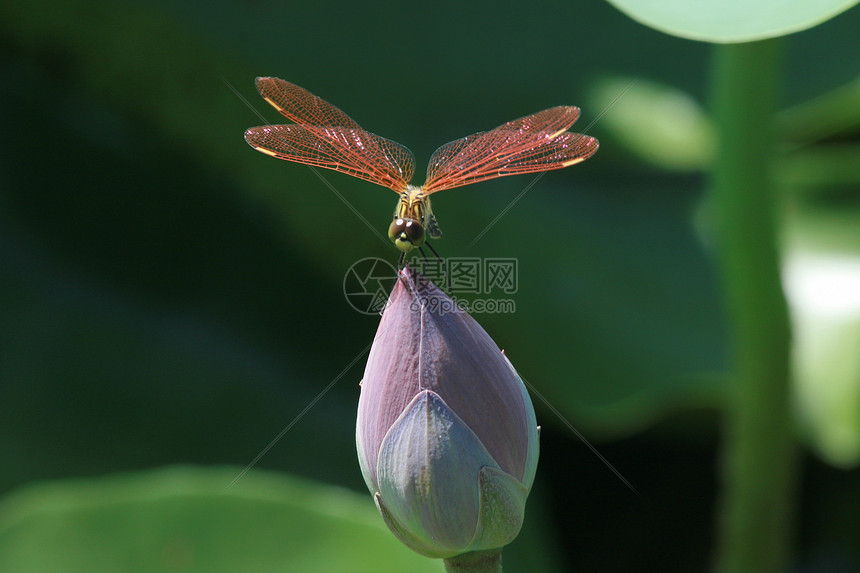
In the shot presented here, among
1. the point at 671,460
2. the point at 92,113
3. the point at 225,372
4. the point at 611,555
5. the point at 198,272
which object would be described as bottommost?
the point at 611,555

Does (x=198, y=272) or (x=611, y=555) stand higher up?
(x=198, y=272)

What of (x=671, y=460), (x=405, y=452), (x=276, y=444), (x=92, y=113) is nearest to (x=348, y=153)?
(x=405, y=452)

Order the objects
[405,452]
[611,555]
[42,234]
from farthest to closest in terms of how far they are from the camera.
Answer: [42,234], [611,555], [405,452]

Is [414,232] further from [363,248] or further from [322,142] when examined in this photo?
[363,248]

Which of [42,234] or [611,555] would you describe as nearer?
[611,555]

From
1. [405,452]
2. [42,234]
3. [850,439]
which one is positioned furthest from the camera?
[42,234]

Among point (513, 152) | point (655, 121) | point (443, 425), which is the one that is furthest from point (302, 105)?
point (655, 121)

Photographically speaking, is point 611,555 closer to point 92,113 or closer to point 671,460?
point 671,460

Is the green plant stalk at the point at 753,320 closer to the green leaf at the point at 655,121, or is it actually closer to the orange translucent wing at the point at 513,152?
the orange translucent wing at the point at 513,152

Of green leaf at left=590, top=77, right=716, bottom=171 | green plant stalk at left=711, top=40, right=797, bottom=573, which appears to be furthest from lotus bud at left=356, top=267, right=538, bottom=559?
green leaf at left=590, top=77, right=716, bottom=171
